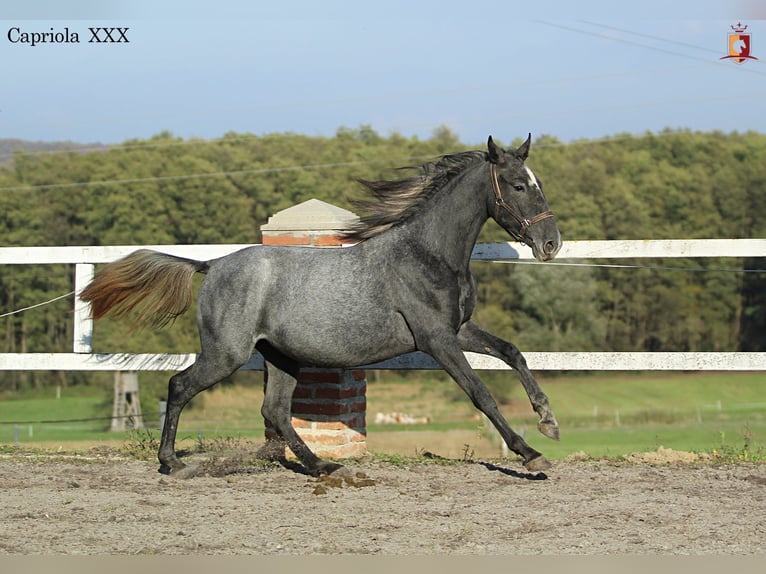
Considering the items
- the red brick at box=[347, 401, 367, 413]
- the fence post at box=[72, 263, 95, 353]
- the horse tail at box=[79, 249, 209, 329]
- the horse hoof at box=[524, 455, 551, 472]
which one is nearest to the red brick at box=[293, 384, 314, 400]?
the red brick at box=[347, 401, 367, 413]

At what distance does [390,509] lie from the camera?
5.14m

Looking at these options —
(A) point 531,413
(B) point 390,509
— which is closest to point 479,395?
(B) point 390,509

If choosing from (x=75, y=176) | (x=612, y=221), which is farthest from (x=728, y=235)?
(x=75, y=176)

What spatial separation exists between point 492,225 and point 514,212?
2758 cm

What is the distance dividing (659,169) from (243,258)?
42.5 m

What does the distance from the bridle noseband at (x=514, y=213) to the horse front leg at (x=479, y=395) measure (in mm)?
843

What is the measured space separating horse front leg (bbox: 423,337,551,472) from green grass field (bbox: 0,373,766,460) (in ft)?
71.4

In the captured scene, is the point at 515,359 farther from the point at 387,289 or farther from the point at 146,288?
the point at 146,288

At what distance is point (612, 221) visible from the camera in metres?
42.1

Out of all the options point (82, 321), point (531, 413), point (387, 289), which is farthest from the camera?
point (531, 413)

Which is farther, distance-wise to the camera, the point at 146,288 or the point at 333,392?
the point at 333,392

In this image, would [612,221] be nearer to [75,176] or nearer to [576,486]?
[75,176]

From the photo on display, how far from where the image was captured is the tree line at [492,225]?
123 feet

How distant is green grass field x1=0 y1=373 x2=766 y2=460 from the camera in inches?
1217
